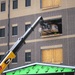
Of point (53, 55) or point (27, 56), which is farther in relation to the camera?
point (27, 56)

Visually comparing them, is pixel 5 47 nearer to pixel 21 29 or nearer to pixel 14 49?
pixel 21 29

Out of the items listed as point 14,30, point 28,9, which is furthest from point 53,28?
point 14,30

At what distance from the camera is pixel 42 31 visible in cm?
2986

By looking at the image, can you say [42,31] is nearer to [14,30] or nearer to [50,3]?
[50,3]

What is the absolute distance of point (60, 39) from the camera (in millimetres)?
28734

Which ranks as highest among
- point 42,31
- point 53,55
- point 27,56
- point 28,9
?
point 28,9

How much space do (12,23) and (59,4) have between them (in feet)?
20.2

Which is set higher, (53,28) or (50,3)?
(50,3)

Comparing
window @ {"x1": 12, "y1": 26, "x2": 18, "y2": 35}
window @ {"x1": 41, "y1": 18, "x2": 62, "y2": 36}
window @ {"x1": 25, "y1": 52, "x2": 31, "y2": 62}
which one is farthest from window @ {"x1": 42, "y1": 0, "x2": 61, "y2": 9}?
window @ {"x1": 25, "y1": 52, "x2": 31, "y2": 62}

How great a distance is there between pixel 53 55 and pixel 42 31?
2722 millimetres

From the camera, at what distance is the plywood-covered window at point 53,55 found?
→ 28469mm

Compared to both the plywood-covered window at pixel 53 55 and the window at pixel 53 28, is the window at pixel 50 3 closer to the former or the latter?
the window at pixel 53 28

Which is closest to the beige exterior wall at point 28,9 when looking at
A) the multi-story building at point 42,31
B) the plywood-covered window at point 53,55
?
the multi-story building at point 42,31

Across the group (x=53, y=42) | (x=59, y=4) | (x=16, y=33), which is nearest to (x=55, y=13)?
(x=59, y=4)
